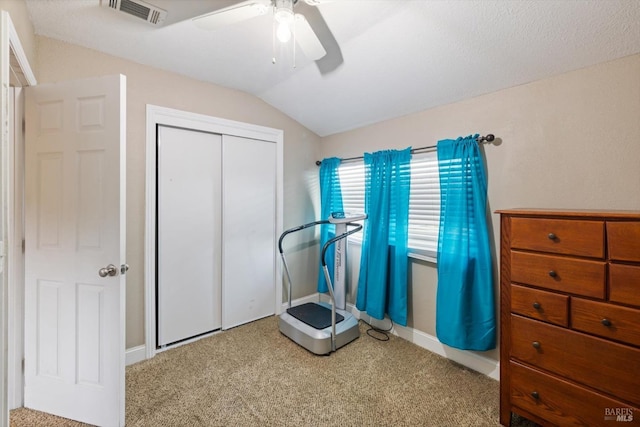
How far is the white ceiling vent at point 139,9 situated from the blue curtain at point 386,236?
6.33ft

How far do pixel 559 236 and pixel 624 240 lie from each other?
8.4 inches

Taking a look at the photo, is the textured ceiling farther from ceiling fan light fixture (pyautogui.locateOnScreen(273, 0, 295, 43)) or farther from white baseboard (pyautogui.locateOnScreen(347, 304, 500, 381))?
white baseboard (pyautogui.locateOnScreen(347, 304, 500, 381))

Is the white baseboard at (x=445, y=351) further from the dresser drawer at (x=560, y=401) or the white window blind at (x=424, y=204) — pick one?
the white window blind at (x=424, y=204)

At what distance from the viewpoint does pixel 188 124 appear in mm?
2398

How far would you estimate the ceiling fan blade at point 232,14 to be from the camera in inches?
50.7

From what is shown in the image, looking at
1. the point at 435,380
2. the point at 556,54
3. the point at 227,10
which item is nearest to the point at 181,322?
the point at 435,380

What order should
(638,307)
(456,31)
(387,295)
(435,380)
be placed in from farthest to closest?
(387,295) < (435,380) < (456,31) < (638,307)

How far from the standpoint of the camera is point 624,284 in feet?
3.84

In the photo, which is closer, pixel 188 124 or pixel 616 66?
pixel 616 66

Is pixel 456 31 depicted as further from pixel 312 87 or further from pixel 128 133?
pixel 128 133

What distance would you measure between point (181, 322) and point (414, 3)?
2.98 metres

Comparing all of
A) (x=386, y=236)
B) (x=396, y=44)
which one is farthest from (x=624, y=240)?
(x=396, y=44)

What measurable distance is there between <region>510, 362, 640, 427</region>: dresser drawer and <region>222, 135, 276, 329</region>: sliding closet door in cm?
227

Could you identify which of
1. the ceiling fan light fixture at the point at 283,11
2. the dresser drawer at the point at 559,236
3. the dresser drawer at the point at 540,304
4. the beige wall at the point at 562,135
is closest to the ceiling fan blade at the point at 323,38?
the ceiling fan light fixture at the point at 283,11
